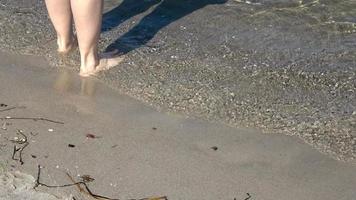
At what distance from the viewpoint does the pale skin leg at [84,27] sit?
3.98m

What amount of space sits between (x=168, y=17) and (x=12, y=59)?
1.44m

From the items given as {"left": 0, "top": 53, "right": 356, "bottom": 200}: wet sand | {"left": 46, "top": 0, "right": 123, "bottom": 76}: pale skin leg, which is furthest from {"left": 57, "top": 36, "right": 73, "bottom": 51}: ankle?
{"left": 0, "top": 53, "right": 356, "bottom": 200}: wet sand

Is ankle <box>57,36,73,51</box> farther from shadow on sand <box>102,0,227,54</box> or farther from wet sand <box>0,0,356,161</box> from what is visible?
shadow on sand <box>102,0,227,54</box>

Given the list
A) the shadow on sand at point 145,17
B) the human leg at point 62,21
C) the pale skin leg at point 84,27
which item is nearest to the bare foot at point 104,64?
the pale skin leg at point 84,27

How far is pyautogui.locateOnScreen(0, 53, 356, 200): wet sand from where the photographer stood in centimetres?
296

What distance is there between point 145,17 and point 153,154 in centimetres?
223

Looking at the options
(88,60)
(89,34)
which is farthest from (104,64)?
(89,34)

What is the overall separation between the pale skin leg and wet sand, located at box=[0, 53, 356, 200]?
369mm

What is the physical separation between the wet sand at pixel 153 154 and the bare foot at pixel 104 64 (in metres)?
0.32

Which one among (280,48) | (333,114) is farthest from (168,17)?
(333,114)

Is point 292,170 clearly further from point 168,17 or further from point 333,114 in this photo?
point 168,17

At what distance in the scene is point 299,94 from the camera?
404 cm

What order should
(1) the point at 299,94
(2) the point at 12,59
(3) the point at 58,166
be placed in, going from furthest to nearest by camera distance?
(2) the point at 12,59 < (1) the point at 299,94 < (3) the point at 58,166

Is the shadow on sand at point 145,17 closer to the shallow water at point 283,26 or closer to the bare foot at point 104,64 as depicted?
the shallow water at point 283,26
